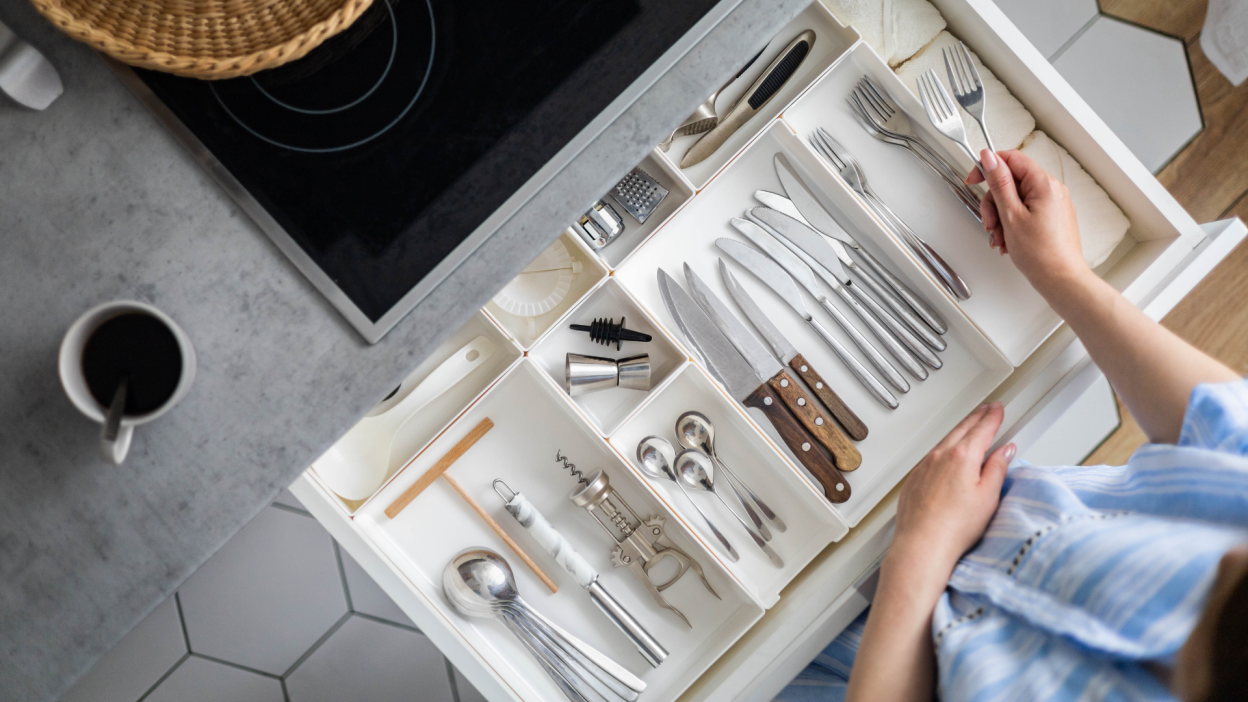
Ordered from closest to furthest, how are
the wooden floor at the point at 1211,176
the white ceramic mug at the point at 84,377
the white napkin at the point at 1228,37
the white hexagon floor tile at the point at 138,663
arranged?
→ 1. the white ceramic mug at the point at 84,377
2. the white napkin at the point at 1228,37
3. the wooden floor at the point at 1211,176
4. the white hexagon floor tile at the point at 138,663

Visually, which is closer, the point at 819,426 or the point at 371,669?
the point at 819,426

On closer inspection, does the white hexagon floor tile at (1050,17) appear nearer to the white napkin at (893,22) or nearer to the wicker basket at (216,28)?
the white napkin at (893,22)

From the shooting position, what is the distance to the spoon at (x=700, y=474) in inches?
33.6

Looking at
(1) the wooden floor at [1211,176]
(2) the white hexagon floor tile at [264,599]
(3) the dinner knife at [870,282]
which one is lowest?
(2) the white hexagon floor tile at [264,599]

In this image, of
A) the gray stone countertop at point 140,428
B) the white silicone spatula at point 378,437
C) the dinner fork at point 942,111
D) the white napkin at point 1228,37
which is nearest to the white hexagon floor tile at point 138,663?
the white silicone spatula at point 378,437

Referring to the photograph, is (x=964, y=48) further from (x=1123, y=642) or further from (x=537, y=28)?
(x=1123, y=642)

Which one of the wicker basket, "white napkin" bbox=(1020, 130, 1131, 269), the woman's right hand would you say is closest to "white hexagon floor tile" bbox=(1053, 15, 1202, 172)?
"white napkin" bbox=(1020, 130, 1131, 269)

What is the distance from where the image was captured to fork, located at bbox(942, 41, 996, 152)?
83cm

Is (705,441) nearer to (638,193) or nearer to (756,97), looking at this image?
(638,193)

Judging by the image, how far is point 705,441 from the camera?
0.86 metres

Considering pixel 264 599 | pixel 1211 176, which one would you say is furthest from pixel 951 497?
pixel 264 599

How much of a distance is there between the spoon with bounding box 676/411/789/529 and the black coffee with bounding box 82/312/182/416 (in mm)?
564

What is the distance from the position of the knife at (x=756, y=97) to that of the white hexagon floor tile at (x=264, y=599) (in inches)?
43.0

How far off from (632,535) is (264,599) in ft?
3.10
